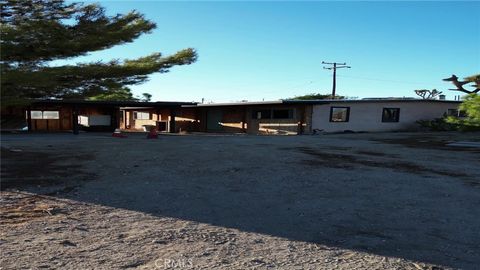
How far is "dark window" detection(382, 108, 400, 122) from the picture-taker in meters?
30.6

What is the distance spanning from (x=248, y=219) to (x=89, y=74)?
580 cm

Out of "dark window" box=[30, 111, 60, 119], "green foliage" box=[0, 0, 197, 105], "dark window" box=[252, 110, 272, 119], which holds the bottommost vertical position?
"dark window" box=[30, 111, 60, 119]

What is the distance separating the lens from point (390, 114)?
30.9 metres

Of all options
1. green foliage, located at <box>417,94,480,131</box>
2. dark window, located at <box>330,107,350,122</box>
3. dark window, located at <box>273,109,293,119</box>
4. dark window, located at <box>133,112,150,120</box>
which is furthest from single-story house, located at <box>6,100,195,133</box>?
green foliage, located at <box>417,94,480,131</box>

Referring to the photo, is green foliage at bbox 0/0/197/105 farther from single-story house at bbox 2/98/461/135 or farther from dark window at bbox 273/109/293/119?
Result: dark window at bbox 273/109/293/119

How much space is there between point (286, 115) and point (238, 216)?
80.8 ft

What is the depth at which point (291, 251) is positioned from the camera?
415 centimetres

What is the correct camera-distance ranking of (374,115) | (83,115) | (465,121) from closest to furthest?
(465,121) → (374,115) → (83,115)

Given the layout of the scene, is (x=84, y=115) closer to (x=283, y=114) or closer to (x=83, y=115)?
(x=83, y=115)

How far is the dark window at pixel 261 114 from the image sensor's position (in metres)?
31.2

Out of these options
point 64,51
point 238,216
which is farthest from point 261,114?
point 238,216

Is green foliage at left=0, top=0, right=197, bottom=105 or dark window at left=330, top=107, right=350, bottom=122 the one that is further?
dark window at left=330, top=107, right=350, bottom=122

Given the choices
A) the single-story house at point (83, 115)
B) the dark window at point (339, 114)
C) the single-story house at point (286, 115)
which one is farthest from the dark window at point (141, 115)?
the dark window at point (339, 114)

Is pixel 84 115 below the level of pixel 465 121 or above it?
below
